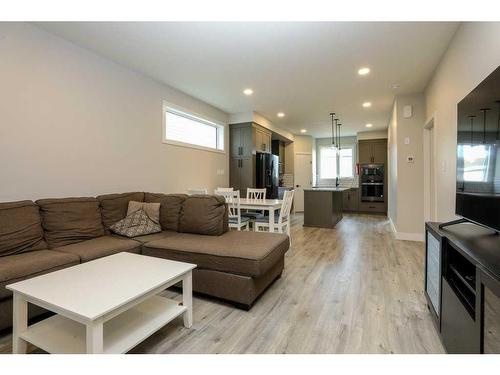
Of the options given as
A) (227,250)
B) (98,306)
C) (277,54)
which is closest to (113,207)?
(227,250)

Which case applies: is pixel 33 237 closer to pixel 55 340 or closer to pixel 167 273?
pixel 55 340

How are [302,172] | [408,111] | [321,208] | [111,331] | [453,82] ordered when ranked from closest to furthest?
[111,331] → [453,82] → [408,111] → [321,208] → [302,172]

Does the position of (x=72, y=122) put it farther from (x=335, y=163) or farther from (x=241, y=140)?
(x=335, y=163)

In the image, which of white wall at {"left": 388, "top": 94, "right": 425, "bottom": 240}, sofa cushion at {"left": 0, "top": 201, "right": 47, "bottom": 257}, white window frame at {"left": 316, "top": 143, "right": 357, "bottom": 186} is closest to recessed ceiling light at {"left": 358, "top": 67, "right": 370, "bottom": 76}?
white wall at {"left": 388, "top": 94, "right": 425, "bottom": 240}

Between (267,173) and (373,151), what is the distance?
4.07 meters

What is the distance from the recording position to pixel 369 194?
8188 millimetres

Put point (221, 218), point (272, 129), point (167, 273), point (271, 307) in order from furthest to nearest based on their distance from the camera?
point (272, 129), point (221, 218), point (271, 307), point (167, 273)

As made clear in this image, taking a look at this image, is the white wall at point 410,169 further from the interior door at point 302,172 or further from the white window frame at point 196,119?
the interior door at point 302,172

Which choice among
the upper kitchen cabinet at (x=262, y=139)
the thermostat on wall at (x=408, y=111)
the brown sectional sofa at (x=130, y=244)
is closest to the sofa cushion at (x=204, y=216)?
the brown sectional sofa at (x=130, y=244)

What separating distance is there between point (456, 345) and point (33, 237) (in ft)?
10.5

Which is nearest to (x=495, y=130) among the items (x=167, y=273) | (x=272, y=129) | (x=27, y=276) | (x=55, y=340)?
(x=167, y=273)

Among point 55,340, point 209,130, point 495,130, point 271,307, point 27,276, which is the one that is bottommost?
point 271,307

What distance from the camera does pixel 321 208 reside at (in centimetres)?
584
